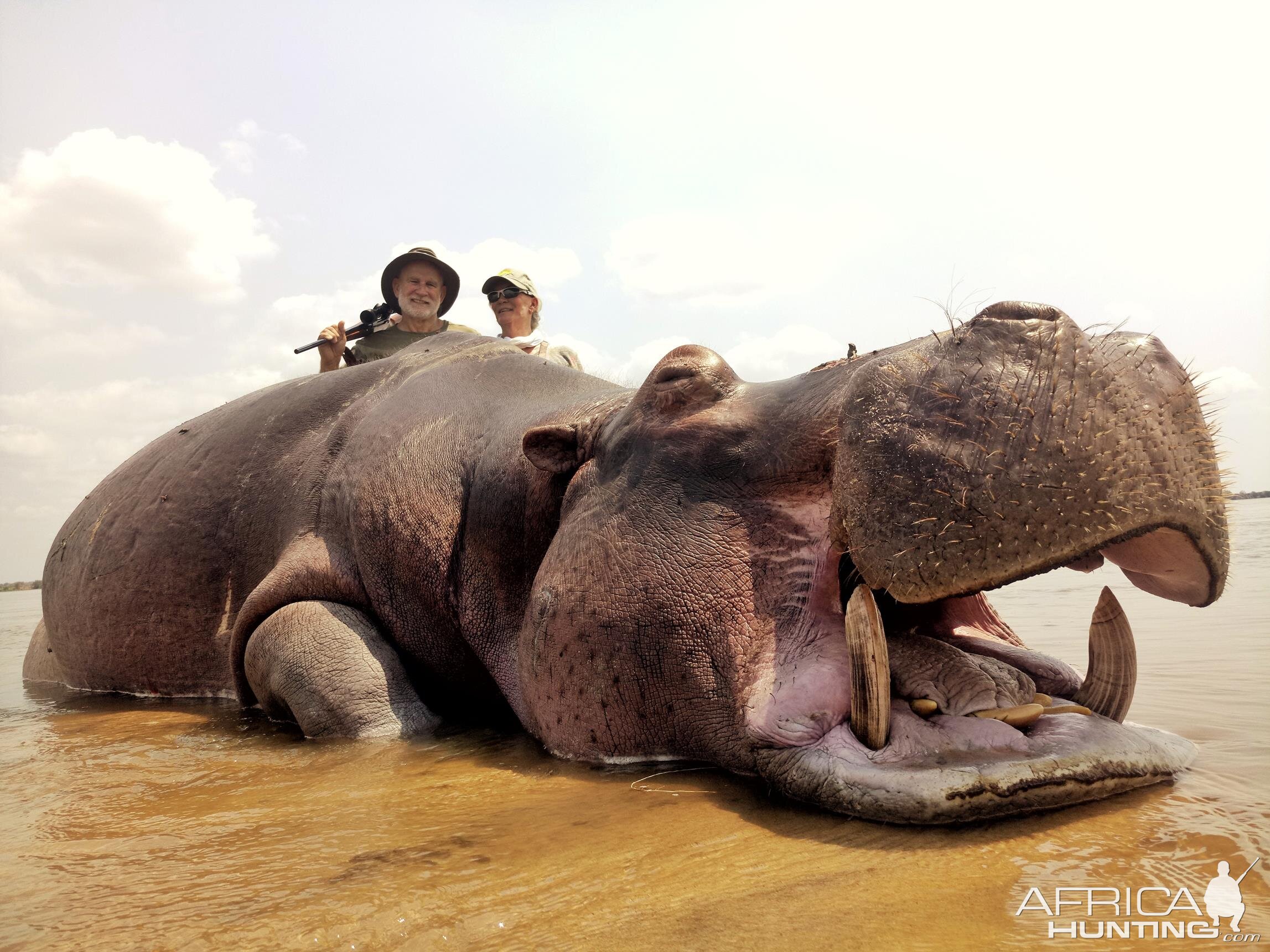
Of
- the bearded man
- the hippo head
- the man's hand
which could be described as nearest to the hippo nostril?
the hippo head

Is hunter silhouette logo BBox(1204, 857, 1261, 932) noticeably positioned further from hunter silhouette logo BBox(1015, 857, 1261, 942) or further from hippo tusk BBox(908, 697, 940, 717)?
hippo tusk BBox(908, 697, 940, 717)

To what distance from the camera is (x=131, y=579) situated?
4.43 meters

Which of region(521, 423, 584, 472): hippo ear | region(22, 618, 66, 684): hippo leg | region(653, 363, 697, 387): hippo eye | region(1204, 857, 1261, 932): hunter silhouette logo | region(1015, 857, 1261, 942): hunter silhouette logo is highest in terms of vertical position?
region(653, 363, 697, 387): hippo eye

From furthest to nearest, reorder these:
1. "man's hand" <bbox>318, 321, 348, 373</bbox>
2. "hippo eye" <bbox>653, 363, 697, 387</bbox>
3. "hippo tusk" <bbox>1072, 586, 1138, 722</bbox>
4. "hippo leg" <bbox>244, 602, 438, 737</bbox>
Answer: "man's hand" <bbox>318, 321, 348, 373</bbox>
"hippo leg" <bbox>244, 602, 438, 737</bbox>
"hippo eye" <bbox>653, 363, 697, 387</bbox>
"hippo tusk" <bbox>1072, 586, 1138, 722</bbox>

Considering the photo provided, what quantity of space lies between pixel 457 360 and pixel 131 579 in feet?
6.11

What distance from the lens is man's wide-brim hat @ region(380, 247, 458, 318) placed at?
21.2 feet

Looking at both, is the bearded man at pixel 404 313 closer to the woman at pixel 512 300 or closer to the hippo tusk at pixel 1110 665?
the woman at pixel 512 300

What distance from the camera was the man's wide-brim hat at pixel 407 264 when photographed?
6461 mm

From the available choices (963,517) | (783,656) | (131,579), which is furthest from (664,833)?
(131,579)

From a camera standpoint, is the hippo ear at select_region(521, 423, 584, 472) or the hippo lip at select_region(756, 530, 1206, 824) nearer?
the hippo lip at select_region(756, 530, 1206, 824)

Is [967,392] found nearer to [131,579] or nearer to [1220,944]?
[1220,944]

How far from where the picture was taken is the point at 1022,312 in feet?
6.87

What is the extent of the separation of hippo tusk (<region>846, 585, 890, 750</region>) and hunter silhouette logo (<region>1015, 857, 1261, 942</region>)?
1.82 ft

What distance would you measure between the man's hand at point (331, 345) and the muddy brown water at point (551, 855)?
3.72 metres
